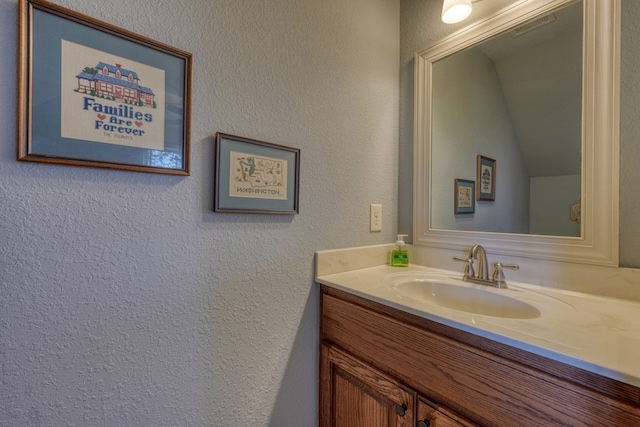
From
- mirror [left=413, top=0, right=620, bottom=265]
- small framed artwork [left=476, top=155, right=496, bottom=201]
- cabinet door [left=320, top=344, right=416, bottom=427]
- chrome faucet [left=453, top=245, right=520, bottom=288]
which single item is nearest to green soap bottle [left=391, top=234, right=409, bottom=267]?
→ mirror [left=413, top=0, right=620, bottom=265]

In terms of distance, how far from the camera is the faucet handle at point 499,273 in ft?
3.14

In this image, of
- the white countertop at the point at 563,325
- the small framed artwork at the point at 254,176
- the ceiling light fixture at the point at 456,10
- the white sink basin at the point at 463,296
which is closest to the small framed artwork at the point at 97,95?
the small framed artwork at the point at 254,176

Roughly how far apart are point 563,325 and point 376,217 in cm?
72

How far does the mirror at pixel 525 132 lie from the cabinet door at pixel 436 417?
611mm

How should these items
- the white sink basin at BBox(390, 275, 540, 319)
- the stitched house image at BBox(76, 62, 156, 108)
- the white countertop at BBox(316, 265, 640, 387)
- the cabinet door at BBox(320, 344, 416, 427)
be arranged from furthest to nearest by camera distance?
the white sink basin at BBox(390, 275, 540, 319)
the cabinet door at BBox(320, 344, 416, 427)
the stitched house image at BBox(76, 62, 156, 108)
the white countertop at BBox(316, 265, 640, 387)

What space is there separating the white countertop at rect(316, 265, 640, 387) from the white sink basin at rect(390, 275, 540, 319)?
18 millimetres

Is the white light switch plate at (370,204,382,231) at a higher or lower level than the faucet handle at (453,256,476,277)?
higher

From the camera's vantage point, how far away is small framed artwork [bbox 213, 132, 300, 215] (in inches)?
31.8

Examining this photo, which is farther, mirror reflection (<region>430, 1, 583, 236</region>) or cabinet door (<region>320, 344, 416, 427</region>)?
mirror reflection (<region>430, 1, 583, 236</region>)

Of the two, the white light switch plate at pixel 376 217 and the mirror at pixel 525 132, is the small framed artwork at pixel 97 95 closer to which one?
the white light switch plate at pixel 376 217

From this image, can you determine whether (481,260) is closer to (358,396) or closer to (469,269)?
(469,269)

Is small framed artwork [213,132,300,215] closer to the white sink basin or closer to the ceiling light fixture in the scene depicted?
the white sink basin

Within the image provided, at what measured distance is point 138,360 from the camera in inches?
27.2

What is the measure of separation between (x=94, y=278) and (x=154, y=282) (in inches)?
4.8
